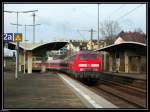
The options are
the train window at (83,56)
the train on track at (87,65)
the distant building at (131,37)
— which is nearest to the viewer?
the train on track at (87,65)

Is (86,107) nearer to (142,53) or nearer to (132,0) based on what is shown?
(132,0)

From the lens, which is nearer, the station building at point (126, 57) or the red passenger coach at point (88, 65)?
the red passenger coach at point (88, 65)

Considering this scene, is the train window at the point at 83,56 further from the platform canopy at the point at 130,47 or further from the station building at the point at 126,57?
the platform canopy at the point at 130,47

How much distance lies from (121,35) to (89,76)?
75184 mm

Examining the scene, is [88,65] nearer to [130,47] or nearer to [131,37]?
[130,47]

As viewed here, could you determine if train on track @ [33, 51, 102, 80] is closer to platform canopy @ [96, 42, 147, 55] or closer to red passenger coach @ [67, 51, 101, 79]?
red passenger coach @ [67, 51, 101, 79]

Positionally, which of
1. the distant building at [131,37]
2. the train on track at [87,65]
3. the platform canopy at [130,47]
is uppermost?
the distant building at [131,37]

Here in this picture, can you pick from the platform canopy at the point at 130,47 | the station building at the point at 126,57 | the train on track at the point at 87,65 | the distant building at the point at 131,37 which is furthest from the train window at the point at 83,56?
the distant building at the point at 131,37

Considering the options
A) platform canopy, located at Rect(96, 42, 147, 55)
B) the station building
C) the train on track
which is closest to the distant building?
the station building

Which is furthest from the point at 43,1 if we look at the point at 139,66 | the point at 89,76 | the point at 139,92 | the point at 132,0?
the point at 139,66

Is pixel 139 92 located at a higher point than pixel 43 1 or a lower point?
lower

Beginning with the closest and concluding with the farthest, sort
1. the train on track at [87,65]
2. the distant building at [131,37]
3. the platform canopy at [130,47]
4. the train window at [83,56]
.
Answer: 1. the train on track at [87,65]
2. the train window at [83,56]
3. the platform canopy at [130,47]
4. the distant building at [131,37]

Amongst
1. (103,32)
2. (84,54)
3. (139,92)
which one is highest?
(103,32)

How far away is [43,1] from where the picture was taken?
11219 mm
